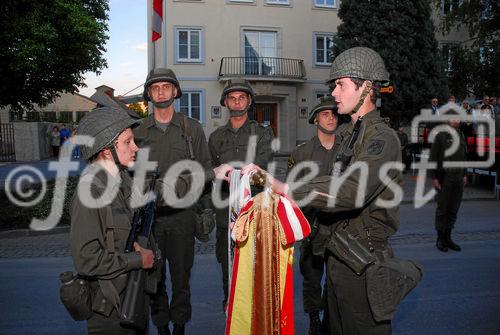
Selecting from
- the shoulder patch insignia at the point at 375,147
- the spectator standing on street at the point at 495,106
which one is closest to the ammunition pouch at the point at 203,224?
the shoulder patch insignia at the point at 375,147

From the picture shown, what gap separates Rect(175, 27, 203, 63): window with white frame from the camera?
28297 millimetres

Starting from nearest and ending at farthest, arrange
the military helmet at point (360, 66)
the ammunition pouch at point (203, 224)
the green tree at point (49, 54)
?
1. the military helmet at point (360, 66)
2. the ammunition pouch at point (203, 224)
3. the green tree at point (49, 54)

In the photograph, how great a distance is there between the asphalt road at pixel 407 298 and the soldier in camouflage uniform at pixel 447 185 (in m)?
0.32

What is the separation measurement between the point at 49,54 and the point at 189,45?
8.03 metres

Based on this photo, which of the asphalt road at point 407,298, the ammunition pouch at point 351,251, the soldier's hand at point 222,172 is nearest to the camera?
the ammunition pouch at point 351,251

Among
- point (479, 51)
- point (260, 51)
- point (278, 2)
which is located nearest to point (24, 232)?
point (260, 51)

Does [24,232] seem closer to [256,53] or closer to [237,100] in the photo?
[237,100]

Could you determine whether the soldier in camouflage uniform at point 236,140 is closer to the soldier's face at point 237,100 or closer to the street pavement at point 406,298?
the soldier's face at point 237,100

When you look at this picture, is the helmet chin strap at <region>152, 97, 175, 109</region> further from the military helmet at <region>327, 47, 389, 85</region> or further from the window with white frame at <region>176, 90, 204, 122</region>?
the window with white frame at <region>176, 90, 204, 122</region>

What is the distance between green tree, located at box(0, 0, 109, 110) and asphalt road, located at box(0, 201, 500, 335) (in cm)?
1388

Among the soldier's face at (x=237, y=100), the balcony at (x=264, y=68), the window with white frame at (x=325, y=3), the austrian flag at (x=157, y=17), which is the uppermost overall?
the window with white frame at (x=325, y=3)

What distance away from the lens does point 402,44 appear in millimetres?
23797

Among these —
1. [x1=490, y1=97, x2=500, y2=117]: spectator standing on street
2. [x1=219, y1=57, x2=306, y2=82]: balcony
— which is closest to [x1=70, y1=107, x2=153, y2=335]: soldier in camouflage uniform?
[x1=490, y1=97, x2=500, y2=117]: spectator standing on street

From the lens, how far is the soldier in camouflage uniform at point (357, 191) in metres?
2.72
